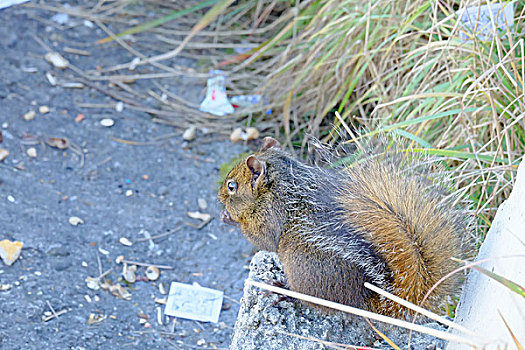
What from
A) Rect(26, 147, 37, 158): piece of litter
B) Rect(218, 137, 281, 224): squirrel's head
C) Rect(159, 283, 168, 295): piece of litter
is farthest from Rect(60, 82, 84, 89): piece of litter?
Rect(218, 137, 281, 224): squirrel's head

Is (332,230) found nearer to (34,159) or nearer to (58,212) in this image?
(58,212)

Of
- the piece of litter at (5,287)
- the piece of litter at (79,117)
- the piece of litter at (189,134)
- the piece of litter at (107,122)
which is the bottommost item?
the piece of litter at (5,287)

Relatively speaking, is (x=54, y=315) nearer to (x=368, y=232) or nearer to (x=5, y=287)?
(x=5, y=287)

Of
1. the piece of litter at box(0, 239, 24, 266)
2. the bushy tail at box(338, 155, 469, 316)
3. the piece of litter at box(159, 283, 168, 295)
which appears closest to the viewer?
the bushy tail at box(338, 155, 469, 316)

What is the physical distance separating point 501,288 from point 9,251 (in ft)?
7.59

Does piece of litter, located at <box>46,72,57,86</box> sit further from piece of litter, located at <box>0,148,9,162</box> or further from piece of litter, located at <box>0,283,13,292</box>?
→ piece of litter, located at <box>0,283,13,292</box>

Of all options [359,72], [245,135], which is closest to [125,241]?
[245,135]

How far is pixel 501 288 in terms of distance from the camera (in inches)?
58.9

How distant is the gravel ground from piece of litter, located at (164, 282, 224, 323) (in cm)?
4

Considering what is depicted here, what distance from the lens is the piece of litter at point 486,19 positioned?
263 centimetres

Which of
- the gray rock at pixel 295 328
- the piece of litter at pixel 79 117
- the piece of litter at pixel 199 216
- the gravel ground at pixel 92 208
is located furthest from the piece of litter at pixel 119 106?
the gray rock at pixel 295 328

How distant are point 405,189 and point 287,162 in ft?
1.60

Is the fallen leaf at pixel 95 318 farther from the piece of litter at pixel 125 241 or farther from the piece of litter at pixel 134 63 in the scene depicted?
the piece of litter at pixel 134 63

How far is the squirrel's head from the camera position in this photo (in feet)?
7.42
